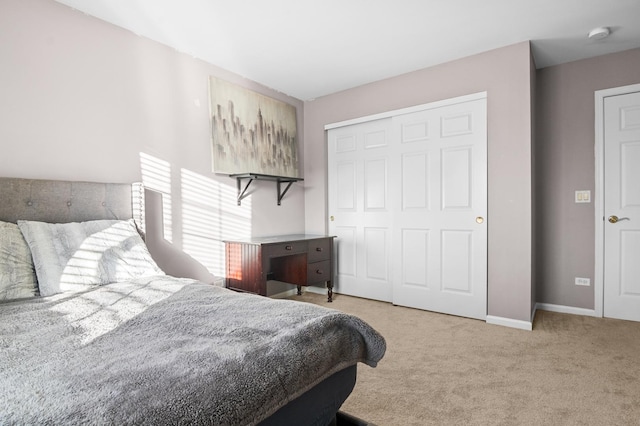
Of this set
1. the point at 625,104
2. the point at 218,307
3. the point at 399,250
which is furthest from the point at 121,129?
the point at 625,104

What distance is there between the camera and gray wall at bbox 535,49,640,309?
10.5ft

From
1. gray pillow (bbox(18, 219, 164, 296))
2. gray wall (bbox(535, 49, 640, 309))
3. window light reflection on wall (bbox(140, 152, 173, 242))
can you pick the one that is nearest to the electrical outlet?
gray wall (bbox(535, 49, 640, 309))

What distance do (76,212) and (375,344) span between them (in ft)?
6.86

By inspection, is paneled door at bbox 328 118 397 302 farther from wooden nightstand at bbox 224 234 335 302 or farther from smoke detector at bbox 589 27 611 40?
smoke detector at bbox 589 27 611 40

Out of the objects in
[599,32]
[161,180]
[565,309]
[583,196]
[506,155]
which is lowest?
[565,309]

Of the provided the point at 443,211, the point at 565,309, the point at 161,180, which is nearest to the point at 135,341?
the point at 161,180

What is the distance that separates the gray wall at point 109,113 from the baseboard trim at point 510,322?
256cm

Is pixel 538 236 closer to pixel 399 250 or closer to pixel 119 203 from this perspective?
pixel 399 250

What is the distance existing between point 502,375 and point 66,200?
9.73 ft

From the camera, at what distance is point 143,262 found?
6.84ft

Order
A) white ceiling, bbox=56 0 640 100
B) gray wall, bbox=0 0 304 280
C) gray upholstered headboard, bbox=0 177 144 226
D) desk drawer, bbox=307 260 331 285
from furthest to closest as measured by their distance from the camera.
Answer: desk drawer, bbox=307 260 331 285 → white ceiling, bbox=56 0 640 100 → gray wall, bbox=0 0 304 280 → gray upholstered headboard, bbox=0 177 144 226

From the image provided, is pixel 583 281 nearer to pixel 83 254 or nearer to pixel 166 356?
pixel 166 356

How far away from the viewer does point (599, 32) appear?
8.75 ft

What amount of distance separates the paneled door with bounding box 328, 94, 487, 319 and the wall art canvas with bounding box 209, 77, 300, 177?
0.57 m
